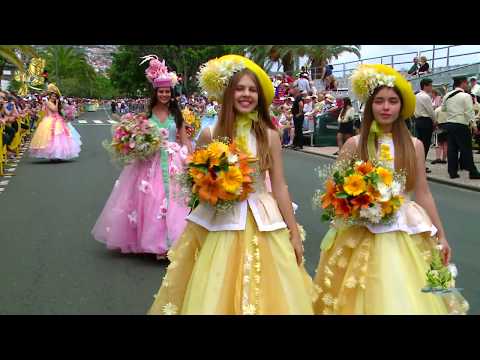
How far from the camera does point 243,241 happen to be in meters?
3.67

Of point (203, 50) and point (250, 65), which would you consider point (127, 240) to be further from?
point (203, 50)

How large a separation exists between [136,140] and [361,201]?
3627mm

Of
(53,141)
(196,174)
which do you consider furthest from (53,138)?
(196,174)

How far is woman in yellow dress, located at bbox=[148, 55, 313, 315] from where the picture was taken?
3535 mm

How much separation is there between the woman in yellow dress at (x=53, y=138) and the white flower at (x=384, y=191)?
1442cm

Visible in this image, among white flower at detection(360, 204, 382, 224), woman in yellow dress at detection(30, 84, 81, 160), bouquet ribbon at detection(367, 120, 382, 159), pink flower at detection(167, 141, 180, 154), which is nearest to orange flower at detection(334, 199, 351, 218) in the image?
white flower at detection(360, 204, 382, 224)

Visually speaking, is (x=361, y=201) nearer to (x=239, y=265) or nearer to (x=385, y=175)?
(x=385, y=175)

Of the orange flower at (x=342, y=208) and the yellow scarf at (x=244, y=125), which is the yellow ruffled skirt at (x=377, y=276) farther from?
the yellow scarf at (x=244, y=125)

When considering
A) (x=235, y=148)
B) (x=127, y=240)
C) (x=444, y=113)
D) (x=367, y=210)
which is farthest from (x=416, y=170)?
(x=444, y=113)

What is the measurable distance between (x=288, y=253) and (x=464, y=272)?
10.9ft

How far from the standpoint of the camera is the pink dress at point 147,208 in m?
6.75

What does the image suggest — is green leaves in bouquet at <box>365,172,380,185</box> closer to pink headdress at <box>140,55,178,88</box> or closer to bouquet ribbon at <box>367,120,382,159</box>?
bouquet ribbon at <box>367,120,382,159</box>

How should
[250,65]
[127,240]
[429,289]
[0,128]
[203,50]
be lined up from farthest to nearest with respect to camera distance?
[203,50]
[0,128]
[127,240]
[250,65]
[429,289]

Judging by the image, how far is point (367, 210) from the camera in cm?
378
